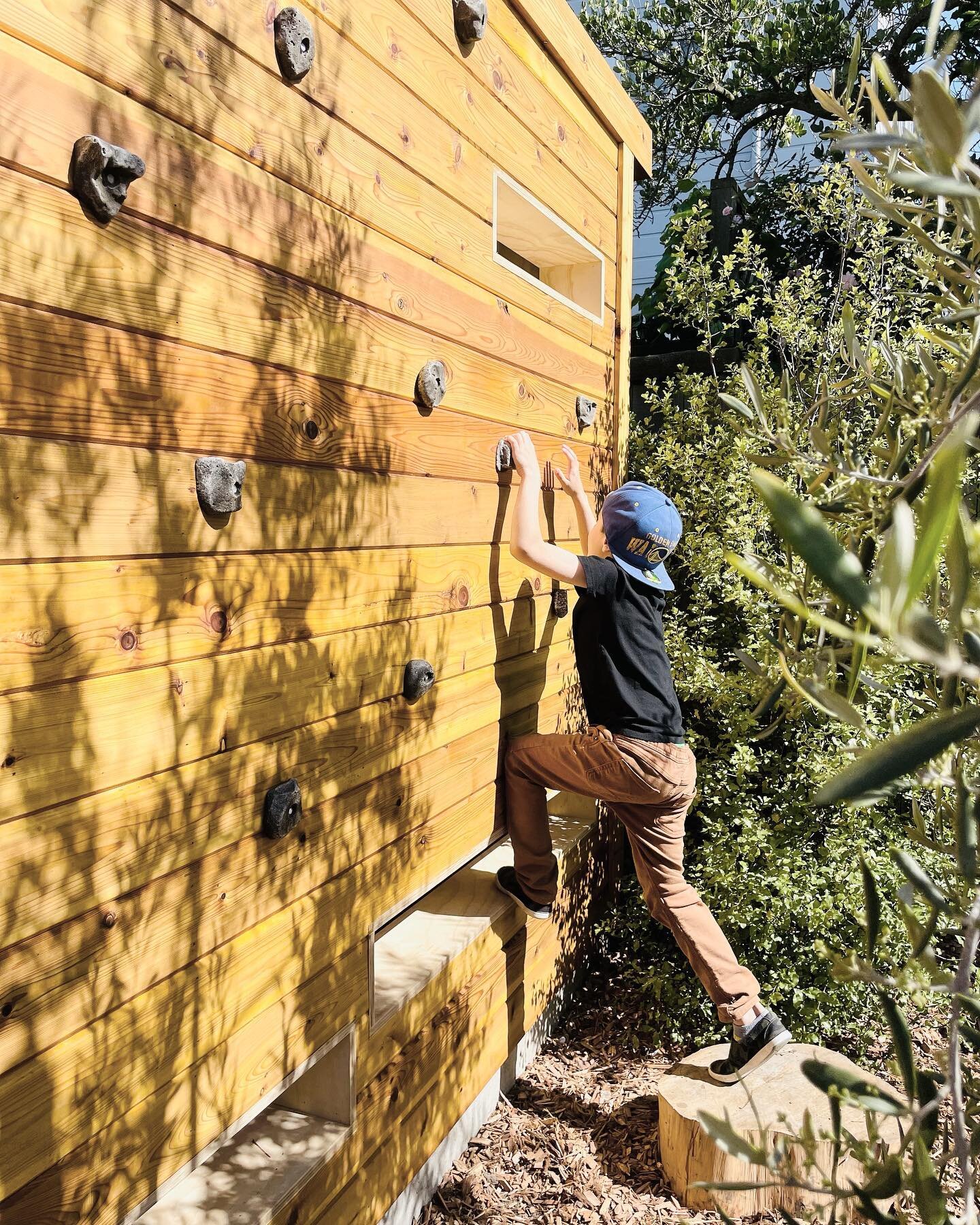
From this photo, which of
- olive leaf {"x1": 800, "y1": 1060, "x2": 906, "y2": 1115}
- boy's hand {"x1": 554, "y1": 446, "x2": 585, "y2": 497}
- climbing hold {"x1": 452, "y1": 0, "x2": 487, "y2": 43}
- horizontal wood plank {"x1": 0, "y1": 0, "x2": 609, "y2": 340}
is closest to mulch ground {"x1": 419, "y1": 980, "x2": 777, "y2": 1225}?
boy's hand {"x1": 554, "y1": 446, "x2": 585, "y2": 497}

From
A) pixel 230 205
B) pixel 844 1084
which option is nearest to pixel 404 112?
pixel 230 205

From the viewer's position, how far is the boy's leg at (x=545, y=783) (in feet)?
10.9

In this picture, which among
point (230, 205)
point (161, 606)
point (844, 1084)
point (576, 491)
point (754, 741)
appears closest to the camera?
point (844, 1084)

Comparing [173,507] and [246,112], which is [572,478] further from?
[173,507]

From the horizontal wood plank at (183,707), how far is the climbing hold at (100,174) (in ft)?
2.65

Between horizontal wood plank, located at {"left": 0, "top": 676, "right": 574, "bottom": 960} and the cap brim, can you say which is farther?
the cap brim

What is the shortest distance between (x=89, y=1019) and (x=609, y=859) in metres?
3.48

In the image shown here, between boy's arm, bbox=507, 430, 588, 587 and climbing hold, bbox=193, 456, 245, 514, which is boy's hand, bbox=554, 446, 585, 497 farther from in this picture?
climbing hold, bbox=193, 456, 245, 514

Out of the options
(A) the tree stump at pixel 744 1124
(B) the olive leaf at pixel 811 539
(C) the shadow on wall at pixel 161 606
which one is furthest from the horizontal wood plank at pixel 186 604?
(A) the tree stump at pixel 744 1124

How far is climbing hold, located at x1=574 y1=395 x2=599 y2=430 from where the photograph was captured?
13.4ft

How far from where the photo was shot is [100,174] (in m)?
1.57

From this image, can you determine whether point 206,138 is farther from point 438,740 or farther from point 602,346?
point 602,346

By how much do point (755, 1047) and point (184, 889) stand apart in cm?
240

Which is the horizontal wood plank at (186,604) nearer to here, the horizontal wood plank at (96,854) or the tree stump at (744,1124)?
the horizontal wood plank at (96,854)
